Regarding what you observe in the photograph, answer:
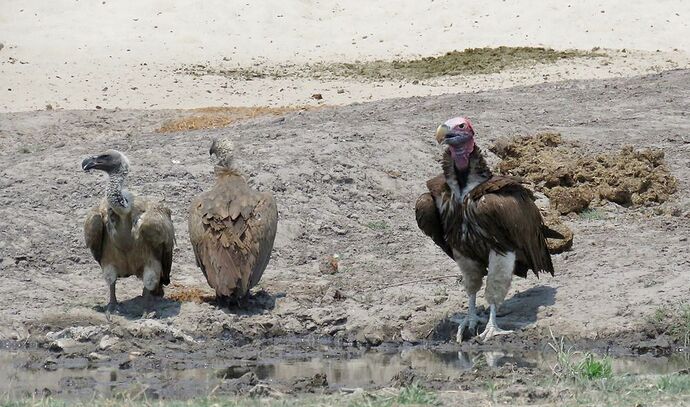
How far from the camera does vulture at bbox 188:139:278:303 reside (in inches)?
461

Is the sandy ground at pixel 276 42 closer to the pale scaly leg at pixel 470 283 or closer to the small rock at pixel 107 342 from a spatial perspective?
the pale scaly leg at pixel 470 283

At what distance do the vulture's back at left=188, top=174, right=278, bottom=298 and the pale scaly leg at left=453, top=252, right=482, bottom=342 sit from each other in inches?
69.1

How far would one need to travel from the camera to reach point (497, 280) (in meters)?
11.1

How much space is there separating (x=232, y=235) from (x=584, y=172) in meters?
5.26

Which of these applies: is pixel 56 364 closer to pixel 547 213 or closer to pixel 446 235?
pixel 446 235

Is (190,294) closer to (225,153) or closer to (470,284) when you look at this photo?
(225,153)

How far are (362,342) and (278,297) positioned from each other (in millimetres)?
1324

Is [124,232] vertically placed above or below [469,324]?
above

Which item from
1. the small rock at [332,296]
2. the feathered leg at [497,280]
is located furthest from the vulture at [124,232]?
the feathered leg at [497,280]

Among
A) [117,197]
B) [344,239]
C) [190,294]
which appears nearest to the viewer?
[117,197]

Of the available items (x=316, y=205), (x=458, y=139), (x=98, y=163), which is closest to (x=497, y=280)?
(x=458, y=139)

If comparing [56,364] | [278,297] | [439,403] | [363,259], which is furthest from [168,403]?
[363,259]

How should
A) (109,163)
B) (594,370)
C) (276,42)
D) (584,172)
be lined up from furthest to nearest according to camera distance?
(276,42) → (584,172) → (109,163) → (594,370)

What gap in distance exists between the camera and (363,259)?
13.8 metres
